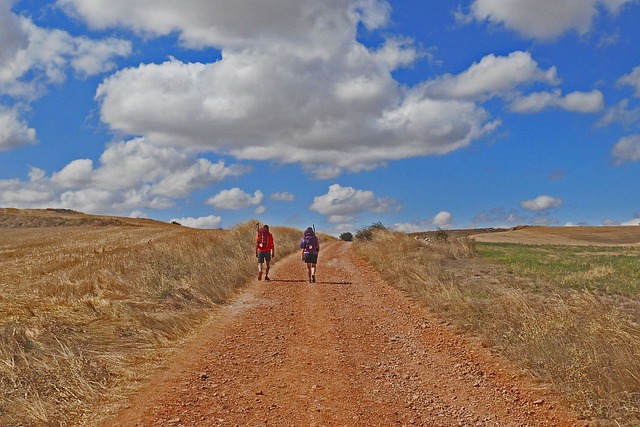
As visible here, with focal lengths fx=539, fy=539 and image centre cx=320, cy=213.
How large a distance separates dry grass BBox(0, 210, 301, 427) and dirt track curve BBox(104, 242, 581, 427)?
0.58 metres

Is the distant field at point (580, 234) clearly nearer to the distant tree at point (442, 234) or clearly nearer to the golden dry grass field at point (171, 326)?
the distant tree at point (442, 234)

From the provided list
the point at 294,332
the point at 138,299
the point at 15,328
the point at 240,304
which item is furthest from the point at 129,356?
the point at 240,304

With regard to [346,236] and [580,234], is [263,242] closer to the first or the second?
[346,236]

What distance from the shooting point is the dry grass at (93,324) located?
629 cm

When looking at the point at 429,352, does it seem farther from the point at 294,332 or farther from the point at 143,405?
the point at 143,405

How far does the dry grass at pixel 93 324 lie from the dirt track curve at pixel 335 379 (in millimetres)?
576

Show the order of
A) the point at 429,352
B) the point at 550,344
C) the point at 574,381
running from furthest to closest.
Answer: the point at 429,352, the point at 550,344, the point at 574,381

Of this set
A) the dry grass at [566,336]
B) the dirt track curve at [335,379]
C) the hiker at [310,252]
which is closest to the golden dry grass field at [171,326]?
the dry grass at [566,336]

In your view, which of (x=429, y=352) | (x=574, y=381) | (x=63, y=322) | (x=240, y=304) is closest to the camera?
(x=574, y=381)

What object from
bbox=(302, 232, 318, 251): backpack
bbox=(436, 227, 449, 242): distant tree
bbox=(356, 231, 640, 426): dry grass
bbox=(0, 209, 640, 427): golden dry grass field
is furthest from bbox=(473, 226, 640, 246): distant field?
bbox=(356, 231, 640, 426): dry grass

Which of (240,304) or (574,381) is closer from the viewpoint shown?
(574,381)

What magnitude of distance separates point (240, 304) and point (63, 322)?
4.48m

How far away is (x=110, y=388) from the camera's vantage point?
6.84 meters

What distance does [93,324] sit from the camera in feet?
32.3
